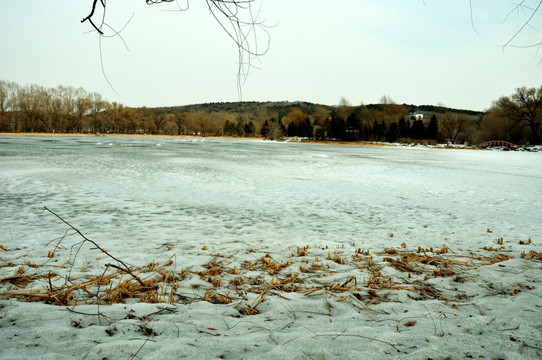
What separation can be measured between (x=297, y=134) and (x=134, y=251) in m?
102

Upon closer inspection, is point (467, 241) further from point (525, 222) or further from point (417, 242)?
point (525, 222)

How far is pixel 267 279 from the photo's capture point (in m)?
3.23

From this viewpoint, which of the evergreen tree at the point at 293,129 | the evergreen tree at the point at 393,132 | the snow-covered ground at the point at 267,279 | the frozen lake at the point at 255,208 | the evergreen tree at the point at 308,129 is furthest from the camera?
the evergreen tree at the point at 293,129

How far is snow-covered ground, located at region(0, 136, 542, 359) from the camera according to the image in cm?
193

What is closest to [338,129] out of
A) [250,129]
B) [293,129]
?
[293,129]

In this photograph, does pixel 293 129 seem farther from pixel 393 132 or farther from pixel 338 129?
pixel 393 132

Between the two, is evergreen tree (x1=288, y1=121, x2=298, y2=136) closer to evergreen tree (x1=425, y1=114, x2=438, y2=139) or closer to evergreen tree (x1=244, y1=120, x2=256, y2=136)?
evergreen tree (x1=244, y1=120, x2=256, y2=136)

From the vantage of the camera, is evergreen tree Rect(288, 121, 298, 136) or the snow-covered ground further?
evergreen tree Rect(288, 121, 298, 136)

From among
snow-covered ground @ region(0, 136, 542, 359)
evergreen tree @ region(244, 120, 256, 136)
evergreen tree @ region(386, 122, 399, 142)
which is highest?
evergreen tree @ region(244, 120, 256, 136)

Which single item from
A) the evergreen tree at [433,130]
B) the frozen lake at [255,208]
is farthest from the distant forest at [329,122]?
the frozen lake at [255,208]

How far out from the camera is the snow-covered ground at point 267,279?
193 centimetres

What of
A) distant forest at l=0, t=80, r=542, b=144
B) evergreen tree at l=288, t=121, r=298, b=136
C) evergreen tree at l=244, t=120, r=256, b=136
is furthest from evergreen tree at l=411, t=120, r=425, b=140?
evergreen tree at l=244, t=120, r=256, b=136

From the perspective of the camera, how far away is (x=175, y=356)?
178cm

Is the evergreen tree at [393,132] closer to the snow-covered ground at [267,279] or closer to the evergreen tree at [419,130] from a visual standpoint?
the evergreen tree at [419,130]
